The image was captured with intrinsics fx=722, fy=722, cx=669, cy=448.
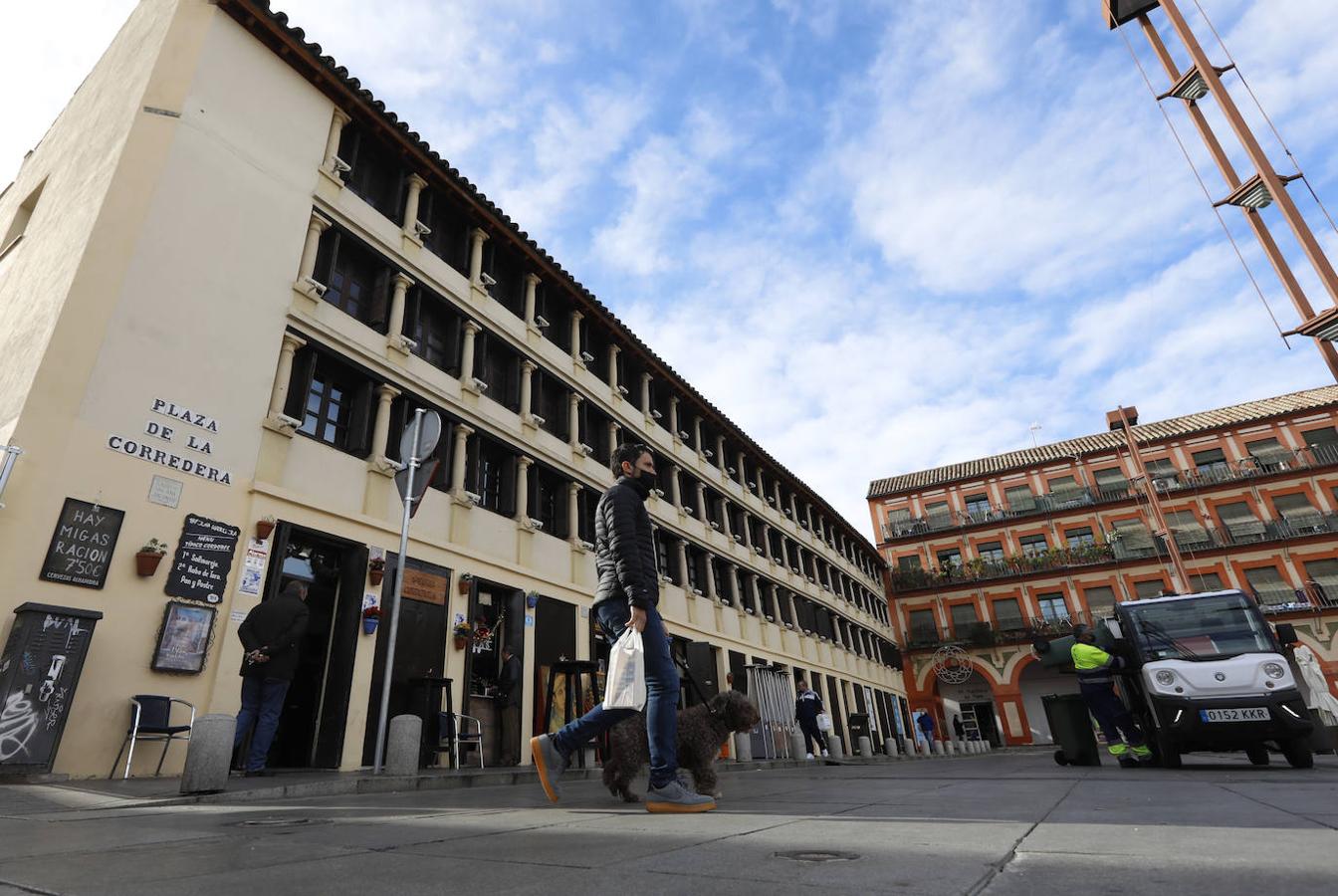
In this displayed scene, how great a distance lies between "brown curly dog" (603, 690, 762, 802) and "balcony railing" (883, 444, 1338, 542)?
135 ft

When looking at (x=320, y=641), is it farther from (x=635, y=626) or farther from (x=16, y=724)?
(x=635, y=626)

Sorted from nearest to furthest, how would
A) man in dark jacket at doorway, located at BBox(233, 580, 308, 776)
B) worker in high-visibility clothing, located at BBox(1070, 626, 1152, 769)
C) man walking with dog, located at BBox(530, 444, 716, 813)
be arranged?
man walking with dog, located at BBox(530, 444, 716, 813) < man in dark jacket at doorway, located at BBox(233, 580, 308, 776) < worker in high-visibility clothing, located at BBox(1070, 626, 1152, 769)

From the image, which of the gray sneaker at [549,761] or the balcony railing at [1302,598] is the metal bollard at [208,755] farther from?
the balcony railing at [1302,598]

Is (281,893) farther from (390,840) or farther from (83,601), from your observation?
(83,601)

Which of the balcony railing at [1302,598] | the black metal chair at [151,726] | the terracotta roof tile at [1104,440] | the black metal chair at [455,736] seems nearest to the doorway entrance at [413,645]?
the black metal chair at [455,736]

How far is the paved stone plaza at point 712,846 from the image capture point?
6.72ft

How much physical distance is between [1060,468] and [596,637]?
38.7 meters

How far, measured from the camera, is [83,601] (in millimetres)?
8219

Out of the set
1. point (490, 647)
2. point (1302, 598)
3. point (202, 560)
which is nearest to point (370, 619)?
point (202, 560)

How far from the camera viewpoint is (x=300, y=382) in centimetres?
1177

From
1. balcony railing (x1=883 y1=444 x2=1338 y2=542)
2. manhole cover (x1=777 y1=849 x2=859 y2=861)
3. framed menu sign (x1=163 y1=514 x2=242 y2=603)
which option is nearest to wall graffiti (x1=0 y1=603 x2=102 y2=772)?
framed menu sign (x1=163 y1=514 x2=242 y2=603)

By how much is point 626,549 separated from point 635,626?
1.58ft

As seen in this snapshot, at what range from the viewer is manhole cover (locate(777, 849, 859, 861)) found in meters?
2.43

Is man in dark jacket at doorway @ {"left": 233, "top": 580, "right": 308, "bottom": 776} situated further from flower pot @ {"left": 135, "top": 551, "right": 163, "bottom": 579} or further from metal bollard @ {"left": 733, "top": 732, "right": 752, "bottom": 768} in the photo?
metal bollard @ {"left": 733, "top": 732, "right": 752, "bottom": 768}
